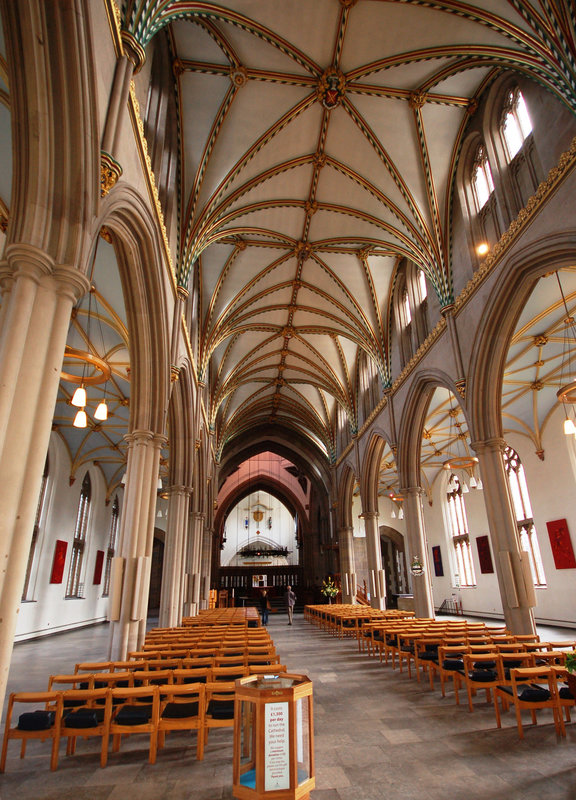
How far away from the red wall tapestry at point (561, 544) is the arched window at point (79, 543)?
18547 mm

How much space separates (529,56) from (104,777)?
37.1ft

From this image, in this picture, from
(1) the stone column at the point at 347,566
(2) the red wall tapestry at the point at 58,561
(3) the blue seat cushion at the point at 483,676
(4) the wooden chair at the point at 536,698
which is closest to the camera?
(4) the wooden chair at the point at 536,698

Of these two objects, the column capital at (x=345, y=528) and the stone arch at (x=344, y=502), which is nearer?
the stone arch at (x=344, y=502)

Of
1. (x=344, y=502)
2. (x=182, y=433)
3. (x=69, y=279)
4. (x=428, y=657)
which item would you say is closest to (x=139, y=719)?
(x=69, y=279)

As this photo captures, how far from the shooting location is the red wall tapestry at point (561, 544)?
53.6 ft

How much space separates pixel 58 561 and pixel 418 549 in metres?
12.9

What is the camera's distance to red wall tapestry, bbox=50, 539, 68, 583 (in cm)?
1698

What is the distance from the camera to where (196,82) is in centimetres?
964

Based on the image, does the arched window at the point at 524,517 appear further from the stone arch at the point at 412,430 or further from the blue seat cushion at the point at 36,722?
the blue seat cushion at the point at 36,722

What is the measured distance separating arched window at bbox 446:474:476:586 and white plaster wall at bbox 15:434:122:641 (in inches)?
691

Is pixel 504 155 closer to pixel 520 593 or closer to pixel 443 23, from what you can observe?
pixel 443 23

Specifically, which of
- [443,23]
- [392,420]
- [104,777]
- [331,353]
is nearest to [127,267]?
[104,777]

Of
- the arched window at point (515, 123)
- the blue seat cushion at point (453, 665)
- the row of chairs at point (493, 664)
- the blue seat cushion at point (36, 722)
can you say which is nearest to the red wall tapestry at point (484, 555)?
the row of chairs at point (493, 664)

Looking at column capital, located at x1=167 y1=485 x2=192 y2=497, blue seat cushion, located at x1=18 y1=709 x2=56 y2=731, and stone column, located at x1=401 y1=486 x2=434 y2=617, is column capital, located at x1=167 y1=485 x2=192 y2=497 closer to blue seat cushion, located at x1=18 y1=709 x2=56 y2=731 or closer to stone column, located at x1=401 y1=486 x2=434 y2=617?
stone column, located at x1=401 y1=486 x2=434 y2=617
